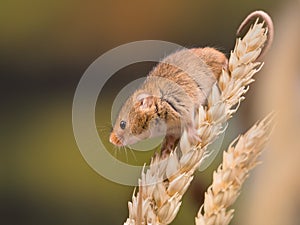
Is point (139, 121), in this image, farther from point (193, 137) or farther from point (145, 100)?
point (193, 137)

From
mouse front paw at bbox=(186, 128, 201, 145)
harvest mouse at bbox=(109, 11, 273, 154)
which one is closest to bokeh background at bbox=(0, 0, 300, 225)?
harvest mouse at bbox=(109, 11, 273, 154)

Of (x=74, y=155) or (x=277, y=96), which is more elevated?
(x=277, y=96)

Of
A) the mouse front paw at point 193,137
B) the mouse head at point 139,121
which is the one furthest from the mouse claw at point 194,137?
the mouse head at point 139,121

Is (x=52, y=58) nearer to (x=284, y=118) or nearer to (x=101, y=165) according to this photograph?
(x=101, y=165)

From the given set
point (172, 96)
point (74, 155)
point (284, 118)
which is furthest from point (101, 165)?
point (284, 118)

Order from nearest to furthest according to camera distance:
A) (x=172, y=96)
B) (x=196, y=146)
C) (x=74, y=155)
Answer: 1. (x=196, y=146)
2. (x=172, y=96)
3. (x=74, y=155)
